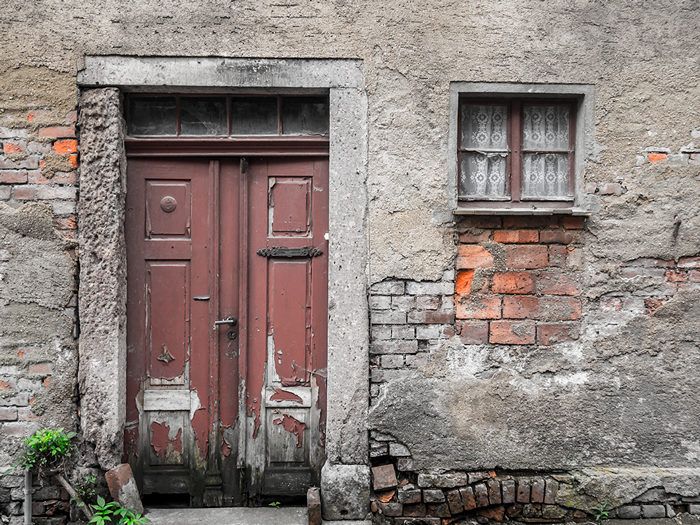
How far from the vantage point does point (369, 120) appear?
11.5ft

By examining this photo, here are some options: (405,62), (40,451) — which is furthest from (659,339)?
(40,451)

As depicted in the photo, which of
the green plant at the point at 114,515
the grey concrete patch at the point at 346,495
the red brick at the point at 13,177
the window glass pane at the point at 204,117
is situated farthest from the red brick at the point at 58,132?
the grey concrete patch at the point at 346,495

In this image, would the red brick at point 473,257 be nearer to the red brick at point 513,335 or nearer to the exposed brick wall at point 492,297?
the exposed brick wall at point 492,297

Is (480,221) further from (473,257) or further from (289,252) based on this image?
(289,252)

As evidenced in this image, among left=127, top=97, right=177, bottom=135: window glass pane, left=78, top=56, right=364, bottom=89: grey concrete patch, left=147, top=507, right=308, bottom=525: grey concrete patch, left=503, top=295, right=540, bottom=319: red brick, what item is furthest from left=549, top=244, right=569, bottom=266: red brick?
left=127, top=97, right=177, bottom=135: window glass pane

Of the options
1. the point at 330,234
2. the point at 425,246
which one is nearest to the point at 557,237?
the point at 425,246

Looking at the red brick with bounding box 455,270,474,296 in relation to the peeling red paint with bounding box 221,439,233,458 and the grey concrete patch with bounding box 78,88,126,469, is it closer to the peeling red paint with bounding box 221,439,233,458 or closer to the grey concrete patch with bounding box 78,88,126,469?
the peeling red paint with bounding box 221,439,233,458

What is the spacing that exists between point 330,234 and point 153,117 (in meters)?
1.35

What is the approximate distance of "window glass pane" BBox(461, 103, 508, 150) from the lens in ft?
12.0

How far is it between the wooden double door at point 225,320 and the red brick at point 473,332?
85 centimetres

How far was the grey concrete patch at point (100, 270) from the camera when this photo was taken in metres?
3.48

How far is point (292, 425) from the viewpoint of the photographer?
3.76m

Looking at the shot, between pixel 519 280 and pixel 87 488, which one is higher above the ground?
pixel 519 280

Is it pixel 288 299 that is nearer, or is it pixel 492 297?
pixel 492 297
